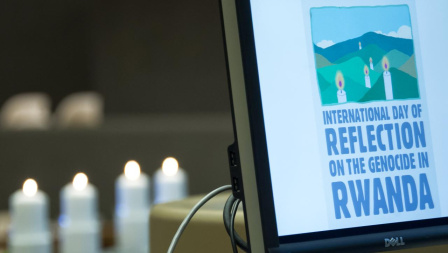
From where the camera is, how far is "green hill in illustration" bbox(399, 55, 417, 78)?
0.69 metres

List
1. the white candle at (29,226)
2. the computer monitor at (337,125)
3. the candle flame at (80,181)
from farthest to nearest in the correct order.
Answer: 1. the candle flame at (80,181)
2. the white candle at (29,226)
3. the computer monitor at (337,125)

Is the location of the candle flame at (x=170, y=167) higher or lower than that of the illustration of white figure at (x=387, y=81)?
lower

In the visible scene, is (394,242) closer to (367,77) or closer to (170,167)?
(367,77)

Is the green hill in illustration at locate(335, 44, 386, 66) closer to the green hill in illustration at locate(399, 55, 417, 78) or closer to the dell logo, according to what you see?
the green hill in illustration at locate(399, 55, 417, 78)

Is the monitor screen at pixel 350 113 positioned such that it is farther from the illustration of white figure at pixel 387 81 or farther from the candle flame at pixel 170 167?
the candle flame at pixel 170 167

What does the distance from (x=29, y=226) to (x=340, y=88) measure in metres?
0.89

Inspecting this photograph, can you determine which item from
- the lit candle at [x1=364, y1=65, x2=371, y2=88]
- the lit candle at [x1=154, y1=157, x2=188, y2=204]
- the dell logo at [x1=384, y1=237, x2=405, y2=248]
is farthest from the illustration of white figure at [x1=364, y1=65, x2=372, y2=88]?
the lit candle at [x1=154, y1=157, x2=188, y2=204]

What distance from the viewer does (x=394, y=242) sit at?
641mm

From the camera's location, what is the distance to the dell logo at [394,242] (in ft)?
2.09

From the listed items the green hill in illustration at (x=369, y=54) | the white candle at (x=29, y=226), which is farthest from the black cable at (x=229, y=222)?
the white candle at (x=29, y=226)

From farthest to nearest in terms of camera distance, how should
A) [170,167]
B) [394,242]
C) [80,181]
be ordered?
[170,167] → [80,181] → [394,242]

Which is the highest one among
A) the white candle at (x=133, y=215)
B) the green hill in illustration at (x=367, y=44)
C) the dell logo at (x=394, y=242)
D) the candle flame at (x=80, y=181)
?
the green hill in illustration at (x=367, y=44)

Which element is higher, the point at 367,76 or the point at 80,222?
the point at 367,76

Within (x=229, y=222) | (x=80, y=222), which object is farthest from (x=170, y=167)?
(x=229, y=222)
